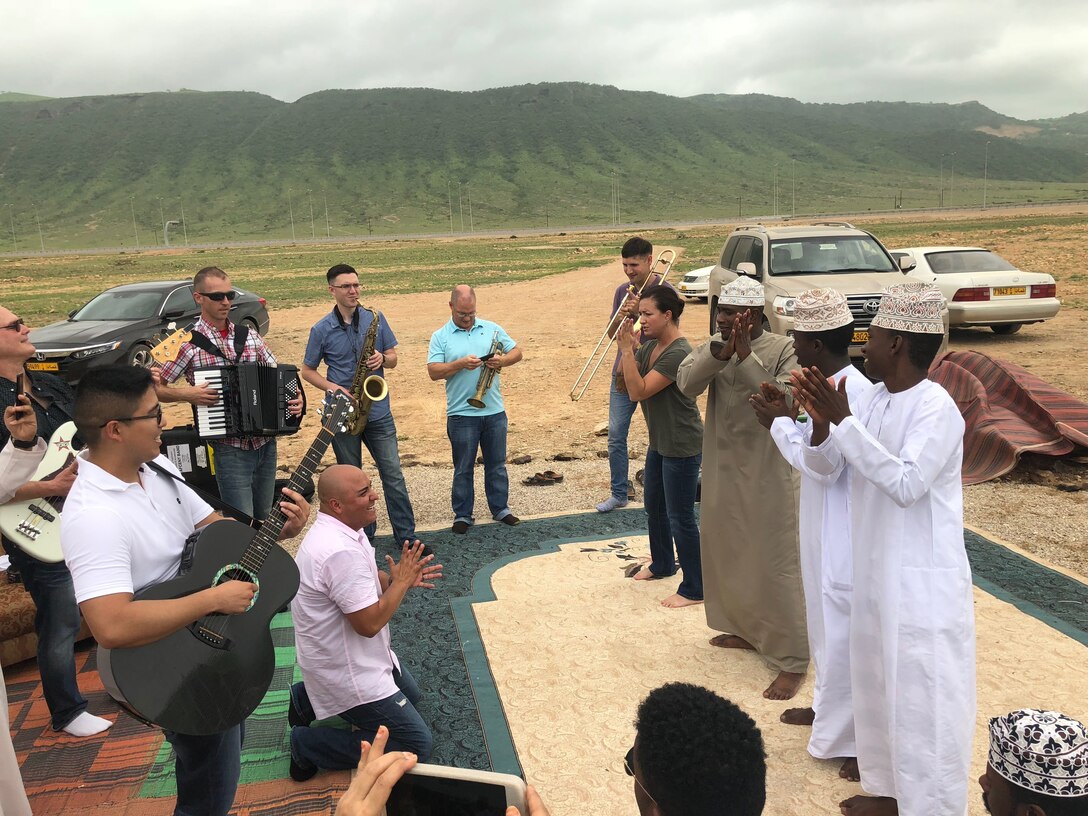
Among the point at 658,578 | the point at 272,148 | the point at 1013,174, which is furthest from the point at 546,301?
the point at 1013,174

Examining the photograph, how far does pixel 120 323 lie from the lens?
15805 mm

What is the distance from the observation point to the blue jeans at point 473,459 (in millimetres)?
7414

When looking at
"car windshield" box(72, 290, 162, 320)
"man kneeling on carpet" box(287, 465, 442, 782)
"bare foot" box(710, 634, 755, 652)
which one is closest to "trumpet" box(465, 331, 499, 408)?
"bare foot" box(710, 634, 755, 652)

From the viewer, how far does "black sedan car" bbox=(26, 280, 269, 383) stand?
14.5 m

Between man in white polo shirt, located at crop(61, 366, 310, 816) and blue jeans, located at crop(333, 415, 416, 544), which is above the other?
man in white polo shirt, located at crop(61, 366, 310, 816)

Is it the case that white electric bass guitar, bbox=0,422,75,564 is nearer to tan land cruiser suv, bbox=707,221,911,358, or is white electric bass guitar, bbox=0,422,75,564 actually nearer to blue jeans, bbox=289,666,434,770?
blue jeans, bbox=289,666,434,770

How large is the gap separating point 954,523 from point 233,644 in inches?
111

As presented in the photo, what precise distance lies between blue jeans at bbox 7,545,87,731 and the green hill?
106743 mm

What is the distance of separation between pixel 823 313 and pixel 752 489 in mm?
1256

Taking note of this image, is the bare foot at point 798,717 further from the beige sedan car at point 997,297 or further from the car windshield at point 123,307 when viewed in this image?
the car windshield at point 123,307

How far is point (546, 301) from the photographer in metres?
24.8

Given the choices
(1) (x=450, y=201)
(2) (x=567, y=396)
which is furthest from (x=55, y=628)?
(1) (x=450, y=201)

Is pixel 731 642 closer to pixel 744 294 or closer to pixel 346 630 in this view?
pixel 744 294

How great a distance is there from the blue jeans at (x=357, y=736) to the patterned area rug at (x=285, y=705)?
0.16m
